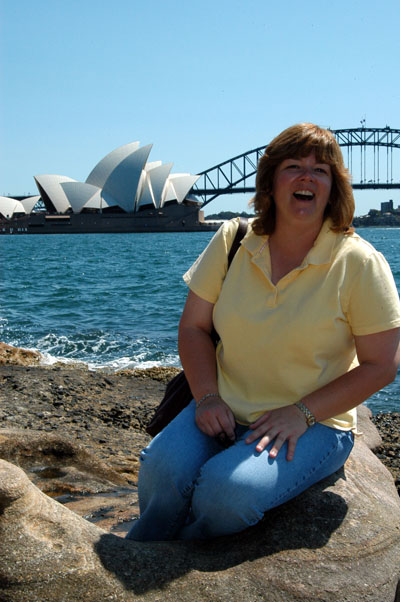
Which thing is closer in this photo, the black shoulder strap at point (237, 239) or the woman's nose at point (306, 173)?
the woman's nose at point (306, 173)

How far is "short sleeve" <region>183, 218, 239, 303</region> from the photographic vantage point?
195 cm

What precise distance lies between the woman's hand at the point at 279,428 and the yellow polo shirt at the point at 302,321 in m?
0.06

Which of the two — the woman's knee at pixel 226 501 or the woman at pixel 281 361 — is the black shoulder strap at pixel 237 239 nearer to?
the woman at pixel 281 361

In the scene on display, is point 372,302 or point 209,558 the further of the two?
point 372,302

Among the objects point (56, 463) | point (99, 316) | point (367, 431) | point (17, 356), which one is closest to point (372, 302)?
point (367, 431)

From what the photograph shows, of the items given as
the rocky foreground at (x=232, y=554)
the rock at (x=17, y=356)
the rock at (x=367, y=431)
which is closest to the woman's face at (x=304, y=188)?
the rocky foreground at (x=232, y=554)

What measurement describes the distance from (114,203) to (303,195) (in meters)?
60.5

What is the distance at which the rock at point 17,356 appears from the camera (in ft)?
22.0

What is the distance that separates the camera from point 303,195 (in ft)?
6.13

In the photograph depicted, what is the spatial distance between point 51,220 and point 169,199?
1170 centimetres

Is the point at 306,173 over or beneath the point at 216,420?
over

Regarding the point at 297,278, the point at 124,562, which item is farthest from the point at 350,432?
the point at 124,562

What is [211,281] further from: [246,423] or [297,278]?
[246,423]

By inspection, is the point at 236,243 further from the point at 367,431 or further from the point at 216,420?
the point at 367,431
